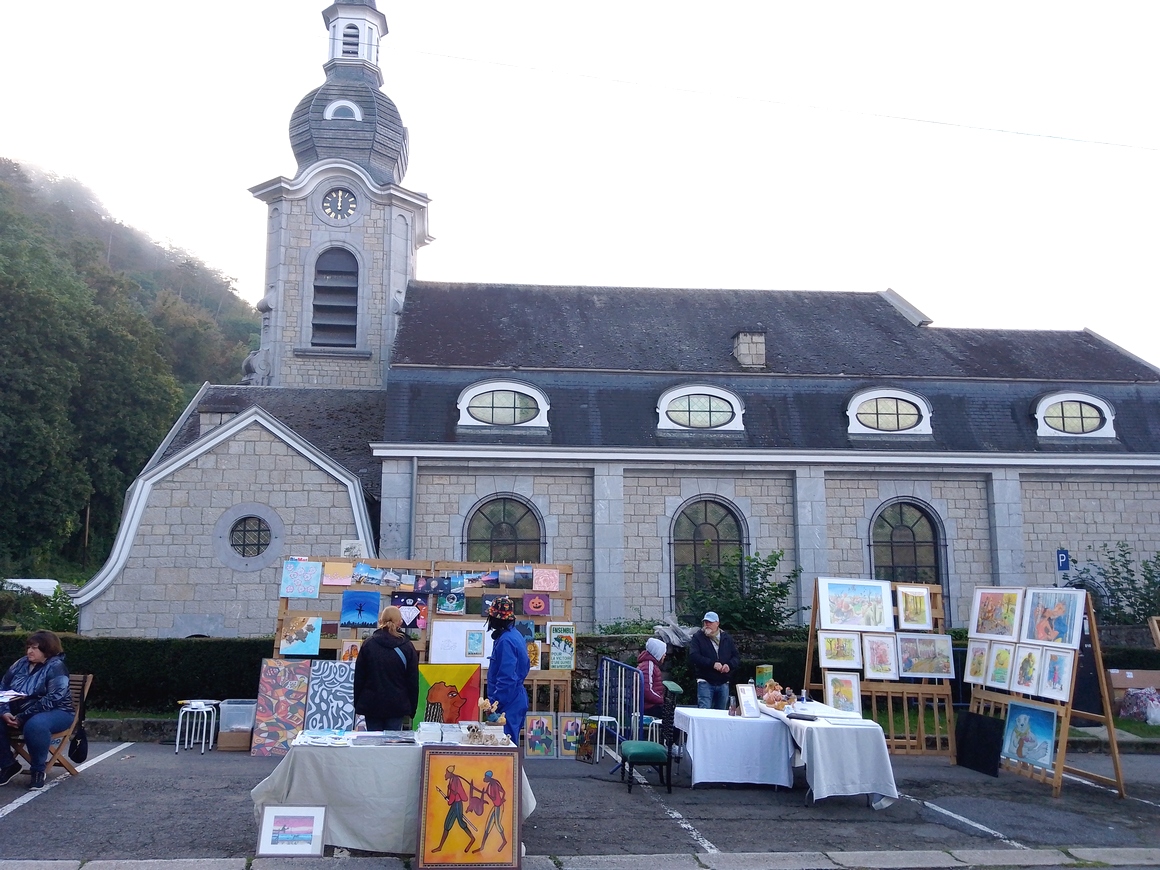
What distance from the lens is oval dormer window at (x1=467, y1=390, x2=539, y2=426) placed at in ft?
63.3

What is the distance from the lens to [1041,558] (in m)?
19.8

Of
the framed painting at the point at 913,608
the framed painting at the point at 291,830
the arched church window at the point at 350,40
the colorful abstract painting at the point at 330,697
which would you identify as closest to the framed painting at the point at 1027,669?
the framed painting at the point at 913,608

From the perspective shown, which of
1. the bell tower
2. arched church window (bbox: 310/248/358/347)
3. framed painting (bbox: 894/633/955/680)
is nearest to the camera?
framed painting (bbox: 894/633/955/680)

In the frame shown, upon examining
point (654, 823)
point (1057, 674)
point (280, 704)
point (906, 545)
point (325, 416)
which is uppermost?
point (325, 416)

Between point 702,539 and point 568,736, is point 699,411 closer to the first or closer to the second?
point 702,539

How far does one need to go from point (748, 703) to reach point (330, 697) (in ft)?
16.1

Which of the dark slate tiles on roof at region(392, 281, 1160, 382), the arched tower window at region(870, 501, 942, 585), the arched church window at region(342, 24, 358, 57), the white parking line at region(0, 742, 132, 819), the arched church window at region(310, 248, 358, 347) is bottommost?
the white parking line at region(0, 742, 132, 819)

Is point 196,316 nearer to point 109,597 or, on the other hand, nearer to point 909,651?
point 109,597

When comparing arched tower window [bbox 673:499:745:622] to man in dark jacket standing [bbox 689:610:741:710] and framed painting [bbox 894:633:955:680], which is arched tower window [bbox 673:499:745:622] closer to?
framed painting [bbox 894:633:955:680]

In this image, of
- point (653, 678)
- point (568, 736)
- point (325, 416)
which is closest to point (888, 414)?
point (653, 678)

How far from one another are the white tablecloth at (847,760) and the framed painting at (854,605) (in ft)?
9.77

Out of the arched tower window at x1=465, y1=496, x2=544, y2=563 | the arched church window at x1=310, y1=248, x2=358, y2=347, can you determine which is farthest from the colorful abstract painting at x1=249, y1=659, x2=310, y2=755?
the arched church window at x1=310, y1=248, x2=358, y2=347

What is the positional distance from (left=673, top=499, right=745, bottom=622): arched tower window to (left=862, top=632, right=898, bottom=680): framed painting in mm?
6738

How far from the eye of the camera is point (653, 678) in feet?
37.5
